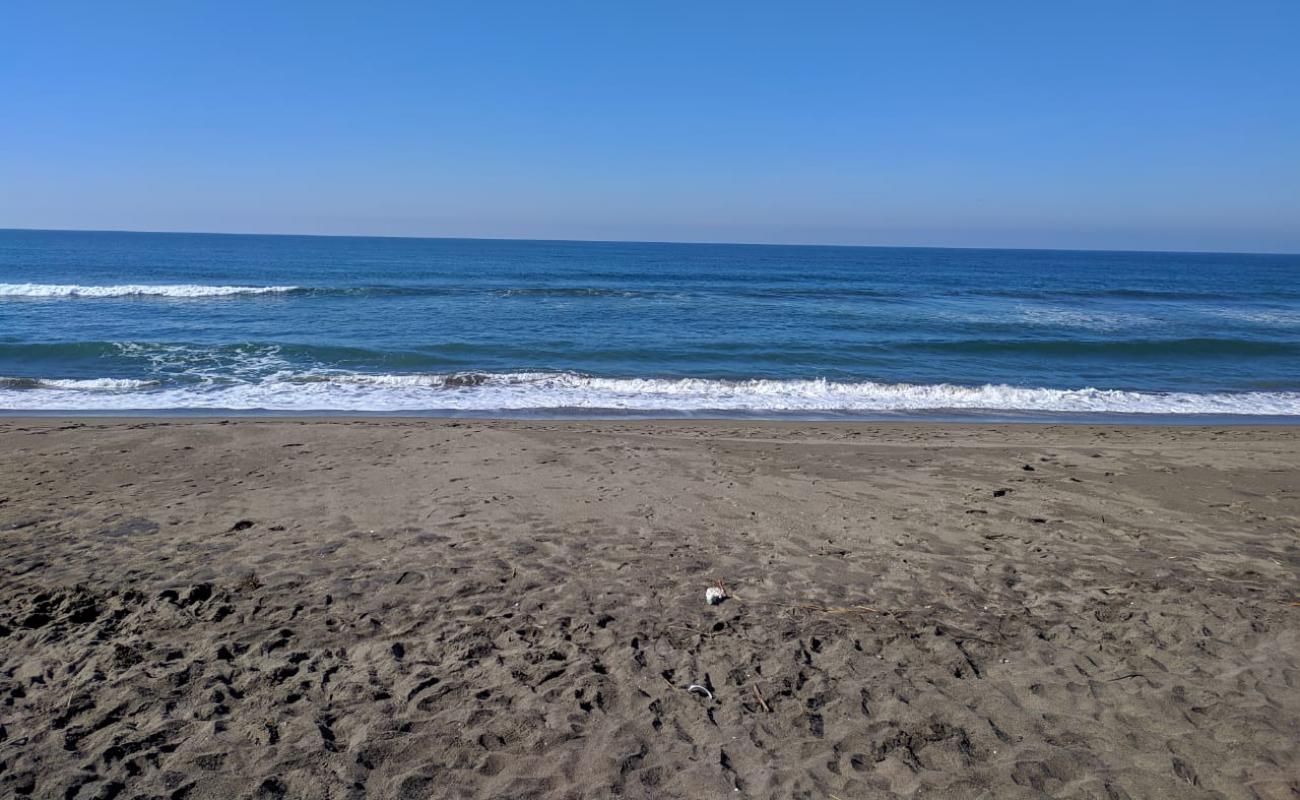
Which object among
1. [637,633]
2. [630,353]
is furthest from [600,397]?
[637,633]

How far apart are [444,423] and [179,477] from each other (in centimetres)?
449

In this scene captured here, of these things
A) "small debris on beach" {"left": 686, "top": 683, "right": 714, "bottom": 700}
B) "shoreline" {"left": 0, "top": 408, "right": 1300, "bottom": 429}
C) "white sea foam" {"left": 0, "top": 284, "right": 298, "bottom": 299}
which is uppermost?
"white sea foam" {"left": 0, "top": 284, "right": 298, "bottom": 299}

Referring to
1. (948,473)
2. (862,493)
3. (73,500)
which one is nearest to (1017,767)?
(862,493)

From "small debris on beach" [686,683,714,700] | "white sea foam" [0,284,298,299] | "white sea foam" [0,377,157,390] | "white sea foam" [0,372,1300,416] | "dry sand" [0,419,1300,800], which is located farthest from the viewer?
"white sea foam" [0,284,298,299]

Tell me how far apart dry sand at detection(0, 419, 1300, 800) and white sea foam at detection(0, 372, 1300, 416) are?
5.77 meters

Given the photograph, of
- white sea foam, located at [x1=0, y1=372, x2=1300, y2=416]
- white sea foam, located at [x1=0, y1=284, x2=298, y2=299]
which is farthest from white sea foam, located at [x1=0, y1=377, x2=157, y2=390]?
white sea foam, located at [x1=0, y1=284, x2=298, y2=299]

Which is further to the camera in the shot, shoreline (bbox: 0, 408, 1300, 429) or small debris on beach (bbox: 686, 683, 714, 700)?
shoreline (bbox: 0, 408, 1300, 429)

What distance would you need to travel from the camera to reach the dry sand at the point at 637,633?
352 cm

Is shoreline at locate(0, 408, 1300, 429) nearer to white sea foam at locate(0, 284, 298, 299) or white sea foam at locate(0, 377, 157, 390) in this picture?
white sea foam at locate(0, 377, 157, 390)

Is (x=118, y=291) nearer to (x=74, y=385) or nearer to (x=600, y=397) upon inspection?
(x=74, y=385)

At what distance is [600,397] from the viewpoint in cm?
1542

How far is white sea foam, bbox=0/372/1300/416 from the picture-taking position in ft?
46.4

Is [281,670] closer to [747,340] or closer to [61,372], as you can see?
[61,372]

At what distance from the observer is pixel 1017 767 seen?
11.6 feet
